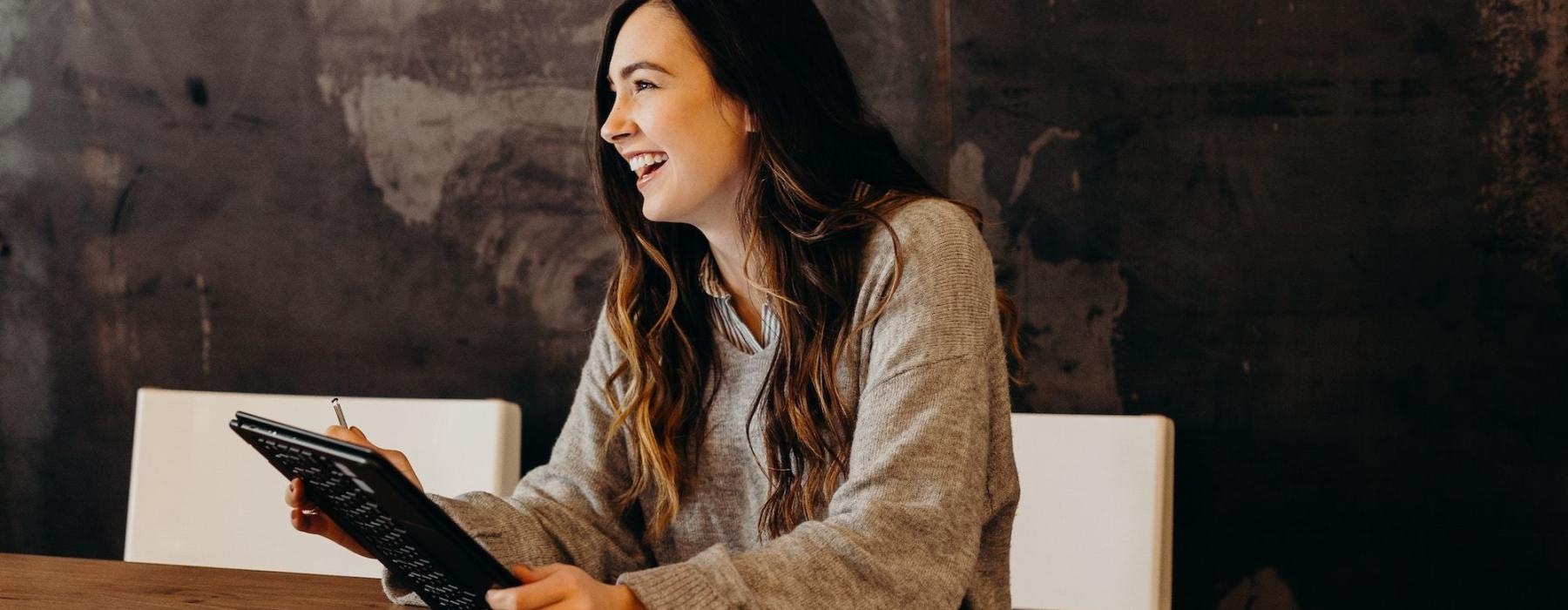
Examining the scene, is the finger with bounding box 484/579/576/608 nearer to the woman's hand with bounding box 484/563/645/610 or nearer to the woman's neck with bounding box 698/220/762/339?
the woman's hand with bounding box 484/563/645/610

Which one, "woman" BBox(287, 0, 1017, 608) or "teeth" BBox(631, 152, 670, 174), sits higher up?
"teeth" BBox(631, 152, 670, 174)

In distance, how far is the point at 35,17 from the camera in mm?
2365

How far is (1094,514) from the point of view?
176 centimetres

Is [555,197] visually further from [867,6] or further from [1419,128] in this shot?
[1419,128]

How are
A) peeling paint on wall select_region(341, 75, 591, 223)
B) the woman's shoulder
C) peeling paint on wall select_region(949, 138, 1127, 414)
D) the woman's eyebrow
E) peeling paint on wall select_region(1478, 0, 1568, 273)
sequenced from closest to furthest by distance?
1. the woman's shoulder
2. the woman's eyebrow
3. peeling paint on wall select_region(1478, 0, 1568, 273)
4. peeling paint on wall select_region(949, 138, 1127, 414)
5. peeling paint on wall select_region(341, 75, 591, 223)

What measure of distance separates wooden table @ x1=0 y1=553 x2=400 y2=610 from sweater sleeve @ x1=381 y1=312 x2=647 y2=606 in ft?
0.41

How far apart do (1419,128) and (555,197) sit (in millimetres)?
1401

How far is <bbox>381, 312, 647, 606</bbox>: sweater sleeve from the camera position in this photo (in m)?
1.24

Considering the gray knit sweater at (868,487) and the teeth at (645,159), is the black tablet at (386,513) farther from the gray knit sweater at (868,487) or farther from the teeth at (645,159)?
the teeth at (645,159)

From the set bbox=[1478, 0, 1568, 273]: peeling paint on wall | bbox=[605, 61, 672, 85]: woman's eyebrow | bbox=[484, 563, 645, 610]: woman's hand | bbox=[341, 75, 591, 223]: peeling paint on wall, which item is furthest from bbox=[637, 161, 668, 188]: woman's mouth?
bbox=[1478, 0, 1568, 273]: peeling paint on wall

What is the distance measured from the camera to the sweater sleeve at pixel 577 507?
48.9 inches

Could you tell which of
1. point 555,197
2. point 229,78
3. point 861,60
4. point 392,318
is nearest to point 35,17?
point 229,78

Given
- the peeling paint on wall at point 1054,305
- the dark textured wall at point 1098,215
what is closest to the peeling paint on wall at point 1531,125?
the dark textured wall at point 1098,215

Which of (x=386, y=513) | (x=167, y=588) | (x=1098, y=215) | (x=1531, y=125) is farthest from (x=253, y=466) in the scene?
(x=1531, y=125)
